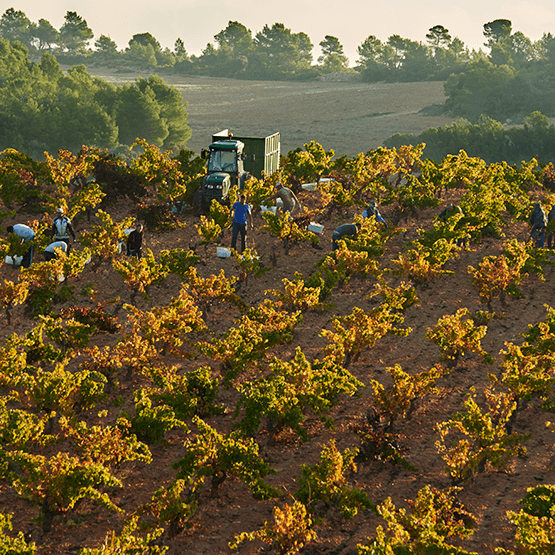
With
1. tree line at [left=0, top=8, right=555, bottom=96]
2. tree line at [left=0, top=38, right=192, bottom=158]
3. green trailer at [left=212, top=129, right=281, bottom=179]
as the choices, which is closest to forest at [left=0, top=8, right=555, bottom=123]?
tree line at [left=0, top=8, right=555, bottom=96]

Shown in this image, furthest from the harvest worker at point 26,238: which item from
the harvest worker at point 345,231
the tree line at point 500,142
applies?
the tree line at point 500,142

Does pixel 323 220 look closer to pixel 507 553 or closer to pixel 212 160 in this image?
pixel 212 160

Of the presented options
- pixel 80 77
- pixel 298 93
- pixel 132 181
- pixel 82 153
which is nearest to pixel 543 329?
pixel 132 181

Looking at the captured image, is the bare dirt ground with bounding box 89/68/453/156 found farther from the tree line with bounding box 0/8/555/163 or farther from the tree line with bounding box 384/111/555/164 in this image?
the tree line with bounding box 384/111/555/164

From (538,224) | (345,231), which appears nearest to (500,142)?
(538,224)

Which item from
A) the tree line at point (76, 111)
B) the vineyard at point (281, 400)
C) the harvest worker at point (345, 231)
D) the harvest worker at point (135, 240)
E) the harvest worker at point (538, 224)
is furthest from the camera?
the tree line at point (76, 111)

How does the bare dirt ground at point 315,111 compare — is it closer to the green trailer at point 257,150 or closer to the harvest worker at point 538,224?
the green trailer at point 257,150
